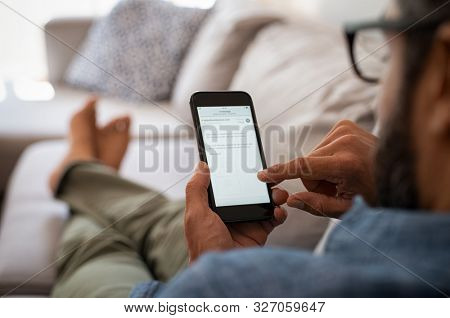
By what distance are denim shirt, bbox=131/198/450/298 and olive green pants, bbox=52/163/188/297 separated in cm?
23

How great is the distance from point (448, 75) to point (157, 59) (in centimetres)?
113

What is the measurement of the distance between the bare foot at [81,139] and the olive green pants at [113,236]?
0.04 meters

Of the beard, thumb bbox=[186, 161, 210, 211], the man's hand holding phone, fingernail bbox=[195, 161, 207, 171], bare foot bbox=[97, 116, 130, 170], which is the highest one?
the beard

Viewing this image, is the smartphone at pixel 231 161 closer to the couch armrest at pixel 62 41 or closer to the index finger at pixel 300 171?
the index finger at pixel 300 171

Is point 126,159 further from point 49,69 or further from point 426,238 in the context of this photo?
point 426,238

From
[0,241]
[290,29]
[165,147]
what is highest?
[290,29]

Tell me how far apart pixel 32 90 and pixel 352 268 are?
4.17 ft

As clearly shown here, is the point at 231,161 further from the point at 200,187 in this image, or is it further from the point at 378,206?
the point at 378,206

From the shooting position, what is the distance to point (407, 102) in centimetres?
36

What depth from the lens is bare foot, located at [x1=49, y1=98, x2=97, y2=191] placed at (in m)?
1.04

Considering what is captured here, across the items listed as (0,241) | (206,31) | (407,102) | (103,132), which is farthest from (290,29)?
(407,102)

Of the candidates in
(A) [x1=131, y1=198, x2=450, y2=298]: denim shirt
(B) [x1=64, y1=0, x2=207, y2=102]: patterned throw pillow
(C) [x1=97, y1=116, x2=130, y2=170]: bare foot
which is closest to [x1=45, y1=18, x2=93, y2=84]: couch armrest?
(B) [x1=64, y1=0, x2=207, y2=102]: patterned throw pillow

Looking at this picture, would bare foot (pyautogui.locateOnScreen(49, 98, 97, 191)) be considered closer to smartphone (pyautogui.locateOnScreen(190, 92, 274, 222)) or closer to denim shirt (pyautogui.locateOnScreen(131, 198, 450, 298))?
smartphone (pyautogui.locateOnScreen(190, 92, 274, 222))

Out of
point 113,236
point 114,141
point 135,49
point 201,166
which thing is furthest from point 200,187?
point 135,49
